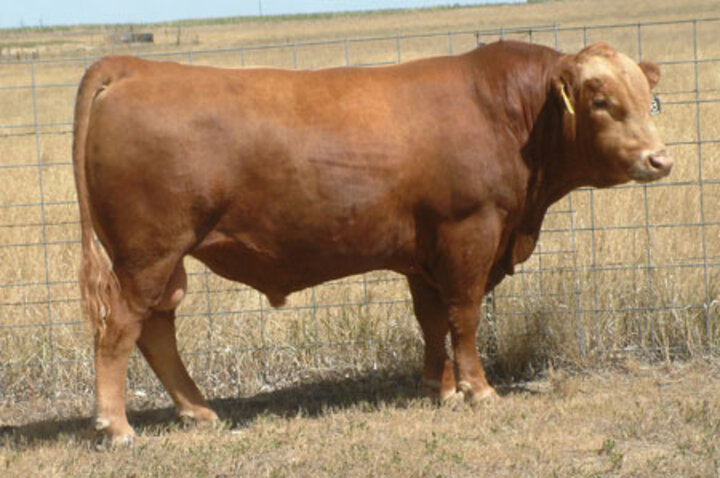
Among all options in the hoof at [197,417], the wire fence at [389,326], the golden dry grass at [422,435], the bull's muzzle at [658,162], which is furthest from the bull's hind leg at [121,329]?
the bull's muzzle at [658,162]

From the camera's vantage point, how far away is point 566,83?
19.3 ft

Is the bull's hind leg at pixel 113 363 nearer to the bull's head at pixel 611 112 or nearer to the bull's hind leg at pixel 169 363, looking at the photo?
the bull's hind leg at pixel 169 363

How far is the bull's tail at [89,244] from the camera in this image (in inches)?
212

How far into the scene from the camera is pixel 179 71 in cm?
564

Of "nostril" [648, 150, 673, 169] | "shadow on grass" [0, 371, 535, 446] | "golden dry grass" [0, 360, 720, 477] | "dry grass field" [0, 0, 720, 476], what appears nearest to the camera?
"golden dry grass" [0, 360, 720, 477]

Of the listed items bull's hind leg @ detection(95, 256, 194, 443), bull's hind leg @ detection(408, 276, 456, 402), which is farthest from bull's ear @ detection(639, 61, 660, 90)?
bull's hind leg @ detection(95, 256, 194, 443)

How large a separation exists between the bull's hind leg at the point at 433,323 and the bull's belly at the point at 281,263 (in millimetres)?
342

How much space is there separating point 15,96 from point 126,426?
2489 centimetres

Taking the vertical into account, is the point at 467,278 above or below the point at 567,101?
below

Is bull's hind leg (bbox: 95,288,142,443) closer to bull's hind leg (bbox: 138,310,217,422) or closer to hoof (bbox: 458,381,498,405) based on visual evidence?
bull's hind leg (bbox: 138,310,217,422)

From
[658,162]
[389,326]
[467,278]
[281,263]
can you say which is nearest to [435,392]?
[389,326]

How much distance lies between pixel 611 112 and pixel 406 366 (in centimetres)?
221

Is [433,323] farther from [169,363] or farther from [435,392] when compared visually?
[169,363]

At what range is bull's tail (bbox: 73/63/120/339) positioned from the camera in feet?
17.7
